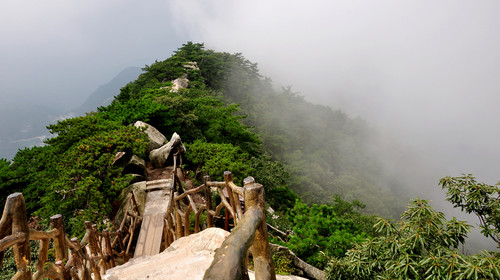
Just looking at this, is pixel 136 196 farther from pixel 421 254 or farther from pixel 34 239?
pixel 421 254

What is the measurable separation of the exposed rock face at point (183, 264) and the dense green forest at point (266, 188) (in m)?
1.61

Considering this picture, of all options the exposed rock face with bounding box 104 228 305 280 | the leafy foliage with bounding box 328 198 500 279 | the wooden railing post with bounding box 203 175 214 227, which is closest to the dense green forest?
the leafy foliage with bounding box 328 198 500 279

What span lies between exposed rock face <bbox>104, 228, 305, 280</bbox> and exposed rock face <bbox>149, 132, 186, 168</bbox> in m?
5.76

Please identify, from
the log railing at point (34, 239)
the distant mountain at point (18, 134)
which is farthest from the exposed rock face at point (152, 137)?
the distant mountain at point (18, 134)

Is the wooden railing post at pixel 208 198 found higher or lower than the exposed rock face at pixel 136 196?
higher

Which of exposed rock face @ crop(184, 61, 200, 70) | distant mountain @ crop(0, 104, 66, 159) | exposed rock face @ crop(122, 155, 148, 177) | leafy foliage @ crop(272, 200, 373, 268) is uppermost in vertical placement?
exposed rock face @ crop(184, 61, 200, 70)

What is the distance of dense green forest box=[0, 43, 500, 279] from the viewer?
337cm

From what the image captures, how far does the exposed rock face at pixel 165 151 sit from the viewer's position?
9.91 m

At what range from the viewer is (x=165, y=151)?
10.1m

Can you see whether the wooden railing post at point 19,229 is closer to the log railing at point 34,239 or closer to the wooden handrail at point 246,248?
the log railing at point 34,239

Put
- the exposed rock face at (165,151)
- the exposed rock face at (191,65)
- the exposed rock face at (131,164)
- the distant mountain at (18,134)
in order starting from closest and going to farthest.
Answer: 1. the exposed rock face at (131,164)
2. the exposed rock face at (165,151)
3. the exposed rock face at (191,65)
4. the distant mountain at (18,134)

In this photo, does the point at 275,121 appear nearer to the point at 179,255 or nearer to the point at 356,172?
the point at 356,172

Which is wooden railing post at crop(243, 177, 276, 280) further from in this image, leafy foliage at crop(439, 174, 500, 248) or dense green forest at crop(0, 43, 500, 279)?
leafy foliage at crop(439, 174, 500, 248)

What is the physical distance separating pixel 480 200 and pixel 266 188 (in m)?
8.97
